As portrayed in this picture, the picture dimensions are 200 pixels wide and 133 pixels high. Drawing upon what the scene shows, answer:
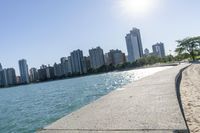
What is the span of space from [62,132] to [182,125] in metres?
2.50

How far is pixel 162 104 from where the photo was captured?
7.68 metres

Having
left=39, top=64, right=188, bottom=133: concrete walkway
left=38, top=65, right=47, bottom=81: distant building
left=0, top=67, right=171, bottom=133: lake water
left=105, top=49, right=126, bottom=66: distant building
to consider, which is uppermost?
left=105, top=49, right=126, bottom=66: distant building

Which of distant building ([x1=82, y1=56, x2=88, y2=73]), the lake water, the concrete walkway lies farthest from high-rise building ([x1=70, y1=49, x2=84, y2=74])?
the concrete walkway

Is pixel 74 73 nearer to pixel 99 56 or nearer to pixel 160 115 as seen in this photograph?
pixel 99 56

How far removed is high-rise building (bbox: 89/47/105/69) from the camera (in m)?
177

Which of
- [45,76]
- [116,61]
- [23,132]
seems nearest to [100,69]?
[116,61]

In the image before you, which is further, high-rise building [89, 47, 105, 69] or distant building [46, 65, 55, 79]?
distant building [46, 65, 55, 79]

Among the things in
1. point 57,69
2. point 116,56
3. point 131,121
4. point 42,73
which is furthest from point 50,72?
point 131,121

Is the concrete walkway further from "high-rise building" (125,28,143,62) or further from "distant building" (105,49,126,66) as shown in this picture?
"high-rise building" (125,28,143,62)

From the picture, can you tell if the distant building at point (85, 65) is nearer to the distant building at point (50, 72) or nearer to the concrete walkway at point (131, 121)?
the distant building at point (50, 72)

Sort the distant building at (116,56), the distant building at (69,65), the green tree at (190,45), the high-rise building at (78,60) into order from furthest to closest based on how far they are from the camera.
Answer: the distant building at (69,65) < the high-rise building at (78,60) < the distant building at (116,56) < the green tree at (190,45)

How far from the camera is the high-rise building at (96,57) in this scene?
176625mm

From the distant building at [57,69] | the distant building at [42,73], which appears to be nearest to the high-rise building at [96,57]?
the distant building at [57,69]

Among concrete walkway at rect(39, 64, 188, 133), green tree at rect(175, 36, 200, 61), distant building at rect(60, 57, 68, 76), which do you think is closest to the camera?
concrete walkway at rect(39, 64, 188, 133)
